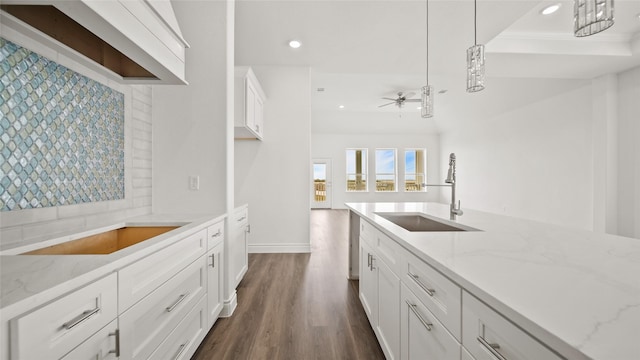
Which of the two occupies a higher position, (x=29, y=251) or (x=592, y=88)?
(x=592, y=88)

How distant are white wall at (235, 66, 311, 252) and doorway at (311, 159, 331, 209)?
5.71 m

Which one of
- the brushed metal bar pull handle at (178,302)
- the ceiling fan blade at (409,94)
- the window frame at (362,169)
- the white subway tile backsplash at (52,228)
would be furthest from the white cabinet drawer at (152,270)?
the window frame at (362,169)

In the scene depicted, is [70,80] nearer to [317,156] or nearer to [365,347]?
[365,347]

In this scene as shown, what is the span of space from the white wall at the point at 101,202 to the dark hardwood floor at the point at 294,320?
1097 mm

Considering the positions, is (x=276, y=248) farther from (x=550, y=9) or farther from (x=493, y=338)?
(x=550, y=9)

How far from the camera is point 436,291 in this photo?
37.5 inches

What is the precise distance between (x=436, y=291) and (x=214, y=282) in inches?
64.5

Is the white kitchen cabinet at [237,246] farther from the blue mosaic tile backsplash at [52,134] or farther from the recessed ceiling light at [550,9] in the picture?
the recessed ceiling light at [550,9]

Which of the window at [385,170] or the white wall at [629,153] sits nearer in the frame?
the white wall at [629,153]

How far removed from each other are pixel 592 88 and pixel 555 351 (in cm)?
633

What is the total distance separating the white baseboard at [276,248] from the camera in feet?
13.2

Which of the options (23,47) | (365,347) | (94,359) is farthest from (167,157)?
(365,347)

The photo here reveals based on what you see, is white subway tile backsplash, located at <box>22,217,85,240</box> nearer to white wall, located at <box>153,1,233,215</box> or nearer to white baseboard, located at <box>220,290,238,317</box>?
white wall, located at <box>153,1,233,215</box>

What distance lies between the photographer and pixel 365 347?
1777mm
